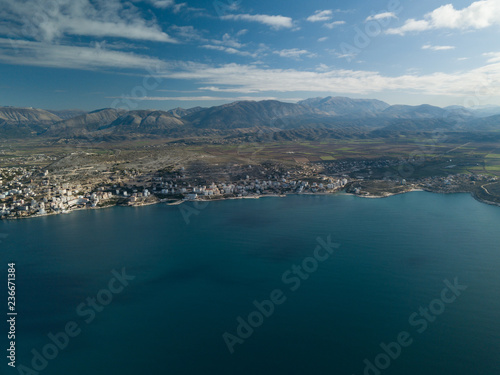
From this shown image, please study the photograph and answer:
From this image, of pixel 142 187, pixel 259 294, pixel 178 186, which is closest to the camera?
pixel 259 294

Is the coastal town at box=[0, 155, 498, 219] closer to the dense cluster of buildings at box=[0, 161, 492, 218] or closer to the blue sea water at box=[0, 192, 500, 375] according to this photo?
the dense cluster of buildings at box=[0, 161, 492, 218]

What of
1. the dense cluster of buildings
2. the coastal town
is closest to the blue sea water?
the dense cluster of buildings

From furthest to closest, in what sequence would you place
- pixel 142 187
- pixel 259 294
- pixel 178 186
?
pixel 178 186 < pixel 142 187 < pixel 259 294

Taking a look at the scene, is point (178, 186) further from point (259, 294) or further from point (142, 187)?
point (259, 294)

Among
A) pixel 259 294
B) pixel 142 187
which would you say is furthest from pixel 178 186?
pixel 259 294

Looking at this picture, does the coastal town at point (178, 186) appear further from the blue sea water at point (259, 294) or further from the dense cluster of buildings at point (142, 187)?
the blue sea water at point (259, 294)

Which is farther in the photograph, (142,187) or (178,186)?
(178,186)
